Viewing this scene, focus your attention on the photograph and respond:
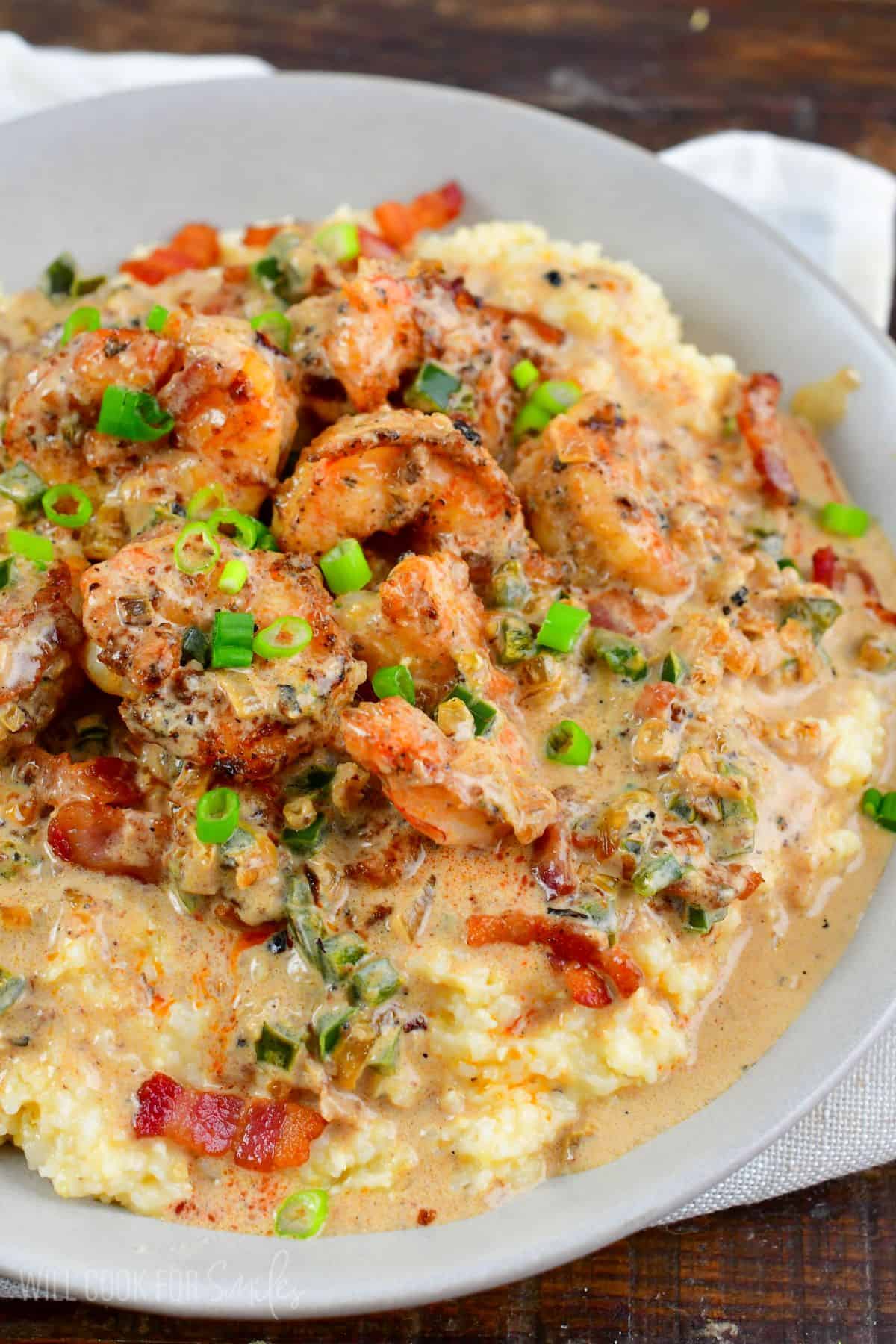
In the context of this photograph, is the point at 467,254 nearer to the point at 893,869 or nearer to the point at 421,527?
the point at 421,527

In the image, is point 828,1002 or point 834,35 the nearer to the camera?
point 828,1002

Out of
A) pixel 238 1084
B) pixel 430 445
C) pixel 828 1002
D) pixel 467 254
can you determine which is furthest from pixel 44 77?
pixel 828 1002

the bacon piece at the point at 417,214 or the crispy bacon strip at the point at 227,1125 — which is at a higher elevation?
the bacon piece at the point at 417,214

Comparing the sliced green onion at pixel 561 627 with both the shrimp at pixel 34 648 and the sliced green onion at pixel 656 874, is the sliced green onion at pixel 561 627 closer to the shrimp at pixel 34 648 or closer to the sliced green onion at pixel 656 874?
the sliced green onion at pixel 656 874

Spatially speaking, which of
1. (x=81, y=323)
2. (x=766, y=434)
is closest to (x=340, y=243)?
(x=81, y=323)

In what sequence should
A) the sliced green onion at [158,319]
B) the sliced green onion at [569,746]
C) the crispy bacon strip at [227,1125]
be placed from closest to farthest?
the crispy bacon strip at [227,1125]
the sliced green onion at [569,746]
the sliced green onion at [158,319]

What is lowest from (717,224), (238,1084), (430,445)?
(238,1084)

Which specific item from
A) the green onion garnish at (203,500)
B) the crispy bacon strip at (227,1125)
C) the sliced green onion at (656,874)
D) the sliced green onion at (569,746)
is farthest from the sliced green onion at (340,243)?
the crispy bacon strip at (227,1125)
